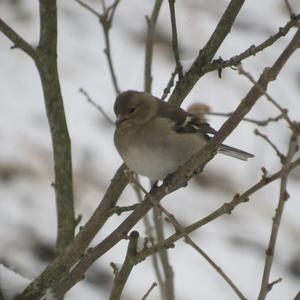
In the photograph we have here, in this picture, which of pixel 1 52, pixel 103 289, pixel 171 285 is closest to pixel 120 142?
pixel 171 285

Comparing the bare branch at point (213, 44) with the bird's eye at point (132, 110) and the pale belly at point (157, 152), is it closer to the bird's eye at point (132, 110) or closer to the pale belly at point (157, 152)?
the pale belly at point (157, 152)

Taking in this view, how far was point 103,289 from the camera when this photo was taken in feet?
15.3

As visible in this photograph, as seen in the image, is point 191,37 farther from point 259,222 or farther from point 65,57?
point 259,222

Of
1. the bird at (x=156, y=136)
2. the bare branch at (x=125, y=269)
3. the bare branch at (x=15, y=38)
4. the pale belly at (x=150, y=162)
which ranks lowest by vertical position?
the bare branch at (x=125, y=269)

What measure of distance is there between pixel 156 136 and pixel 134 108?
0.23 meters

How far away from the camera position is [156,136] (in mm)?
2805

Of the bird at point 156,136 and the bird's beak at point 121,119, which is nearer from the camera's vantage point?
the bird at point 156,136

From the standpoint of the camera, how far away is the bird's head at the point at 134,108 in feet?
9.52

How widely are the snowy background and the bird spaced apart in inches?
58.7

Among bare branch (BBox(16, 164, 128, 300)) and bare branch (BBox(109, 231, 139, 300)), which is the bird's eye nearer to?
bare branch (BBox(16, 164, 128, 300))

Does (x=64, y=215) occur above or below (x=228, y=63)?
below

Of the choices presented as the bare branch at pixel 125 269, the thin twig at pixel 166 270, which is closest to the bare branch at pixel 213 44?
the thin twig at pixel 166 270

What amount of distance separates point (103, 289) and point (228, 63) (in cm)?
282

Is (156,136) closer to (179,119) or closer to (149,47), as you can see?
(179,119)
